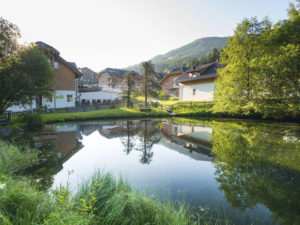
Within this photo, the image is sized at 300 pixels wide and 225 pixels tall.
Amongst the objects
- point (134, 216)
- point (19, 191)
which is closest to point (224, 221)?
point (134, 216)

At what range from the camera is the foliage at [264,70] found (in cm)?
1557

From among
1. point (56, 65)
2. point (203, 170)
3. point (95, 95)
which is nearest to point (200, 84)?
point (95, 95)

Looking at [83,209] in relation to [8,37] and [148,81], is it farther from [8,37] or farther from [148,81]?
[148,81]

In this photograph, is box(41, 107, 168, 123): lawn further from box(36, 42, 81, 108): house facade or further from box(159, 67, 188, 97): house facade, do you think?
box(159, 67, 188, 97): house facade

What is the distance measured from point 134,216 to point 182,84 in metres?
31.8

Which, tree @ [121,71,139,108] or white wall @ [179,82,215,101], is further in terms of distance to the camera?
tree @ [121,71,139,108]

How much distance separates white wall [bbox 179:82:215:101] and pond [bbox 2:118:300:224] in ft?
57.6

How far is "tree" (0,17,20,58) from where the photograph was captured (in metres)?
12.0

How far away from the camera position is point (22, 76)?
12852 millimetres

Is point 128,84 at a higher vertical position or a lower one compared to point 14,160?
higher

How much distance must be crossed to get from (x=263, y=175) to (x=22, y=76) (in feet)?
54.6

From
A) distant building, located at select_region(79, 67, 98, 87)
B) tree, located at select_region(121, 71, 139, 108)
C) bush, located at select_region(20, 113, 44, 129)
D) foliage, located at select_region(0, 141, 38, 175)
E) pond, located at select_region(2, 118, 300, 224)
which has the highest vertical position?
distant building, located at select_region(79, 67, 98, 87)

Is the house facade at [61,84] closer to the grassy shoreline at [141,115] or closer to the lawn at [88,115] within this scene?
the grassy shoreline at [141,115]

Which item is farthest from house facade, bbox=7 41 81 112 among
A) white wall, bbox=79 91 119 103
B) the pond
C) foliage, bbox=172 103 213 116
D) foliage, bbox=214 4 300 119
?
foliage, bbox=214 4 300 119
